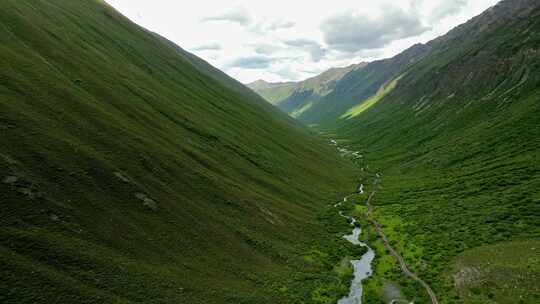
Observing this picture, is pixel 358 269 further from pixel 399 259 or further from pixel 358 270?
pixel 399 259

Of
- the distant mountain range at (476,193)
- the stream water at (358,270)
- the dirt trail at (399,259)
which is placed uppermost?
the distant mountain range at (476,193)

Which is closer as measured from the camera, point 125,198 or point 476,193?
point 125,198

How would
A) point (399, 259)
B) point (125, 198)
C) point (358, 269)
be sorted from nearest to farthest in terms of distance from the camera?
1. point (125, 198)
2. point (358, 269)
3. point (399, 259)

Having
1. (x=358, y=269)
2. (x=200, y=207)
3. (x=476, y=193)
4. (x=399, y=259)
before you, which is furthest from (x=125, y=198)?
(x=476, y=193)

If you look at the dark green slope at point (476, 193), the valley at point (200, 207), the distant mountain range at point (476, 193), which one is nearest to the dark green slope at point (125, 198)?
the valley at point (200, 207)

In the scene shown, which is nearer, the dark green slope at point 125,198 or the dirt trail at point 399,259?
the dark green slope at point 125,198

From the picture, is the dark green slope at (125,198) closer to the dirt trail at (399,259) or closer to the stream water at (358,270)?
the stream water at (358,270)

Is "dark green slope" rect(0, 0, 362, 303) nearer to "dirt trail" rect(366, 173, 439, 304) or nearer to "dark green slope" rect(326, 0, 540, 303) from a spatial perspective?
"dirt trail" rect(366, 173, 439, 304)

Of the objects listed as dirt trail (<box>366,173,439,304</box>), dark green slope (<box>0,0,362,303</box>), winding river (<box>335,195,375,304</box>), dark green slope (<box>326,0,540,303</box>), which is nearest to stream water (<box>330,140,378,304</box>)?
winding river (<box>335,195,375,304</box>)
